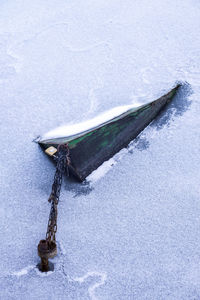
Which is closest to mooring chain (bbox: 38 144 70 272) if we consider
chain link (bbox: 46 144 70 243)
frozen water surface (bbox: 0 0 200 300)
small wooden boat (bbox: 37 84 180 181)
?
chain link (bbox: 46 144 70 243)

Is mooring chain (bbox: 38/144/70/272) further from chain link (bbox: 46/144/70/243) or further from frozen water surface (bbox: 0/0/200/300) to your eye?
frozen water surface (bbox: 0/0/200/300)

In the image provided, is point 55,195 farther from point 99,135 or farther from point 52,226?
point 99,135

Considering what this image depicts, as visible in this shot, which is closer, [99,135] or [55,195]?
[55,195]

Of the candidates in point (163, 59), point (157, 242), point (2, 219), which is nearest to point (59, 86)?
point (163, 59)

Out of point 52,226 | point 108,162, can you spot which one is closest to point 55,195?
point 52,226

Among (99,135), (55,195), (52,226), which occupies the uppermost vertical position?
(99,135)

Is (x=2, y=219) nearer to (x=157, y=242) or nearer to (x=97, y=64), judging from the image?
(x=157, y=242)
